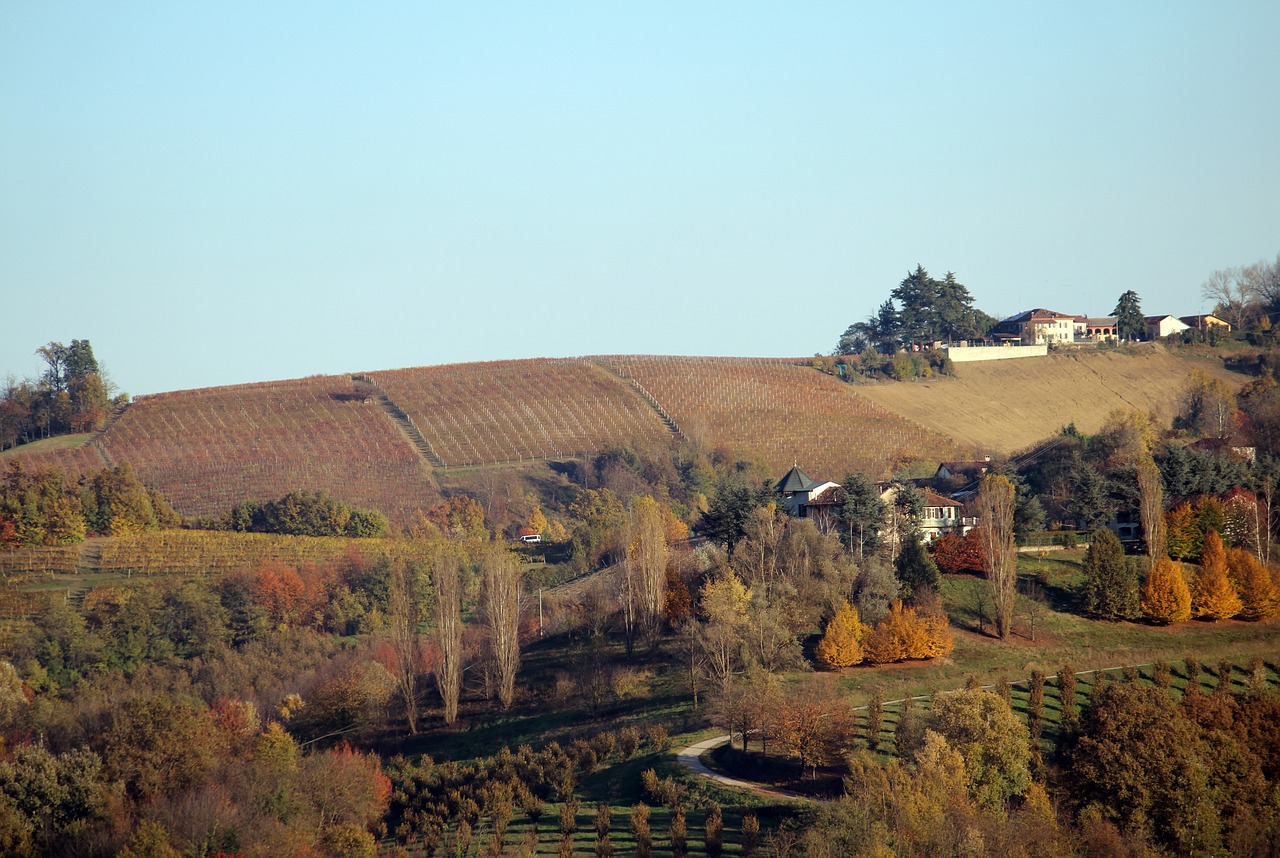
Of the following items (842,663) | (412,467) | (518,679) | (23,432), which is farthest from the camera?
(23,432)

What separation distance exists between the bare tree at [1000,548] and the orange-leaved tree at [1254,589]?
9900 mm

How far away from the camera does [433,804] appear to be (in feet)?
163

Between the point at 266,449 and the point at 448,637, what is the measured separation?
58278 millimetres

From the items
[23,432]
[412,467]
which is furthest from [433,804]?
[23,432]

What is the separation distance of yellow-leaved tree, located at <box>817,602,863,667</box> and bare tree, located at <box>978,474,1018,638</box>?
7312mm

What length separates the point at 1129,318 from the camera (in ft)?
476

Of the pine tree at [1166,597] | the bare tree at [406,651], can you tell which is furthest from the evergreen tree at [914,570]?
the bare tree at [406,651]

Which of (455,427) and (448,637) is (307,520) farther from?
(448,637)

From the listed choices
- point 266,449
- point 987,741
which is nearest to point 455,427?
point 266,449

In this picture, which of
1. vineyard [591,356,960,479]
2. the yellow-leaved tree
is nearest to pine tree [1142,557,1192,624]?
the yellow-leaved tree

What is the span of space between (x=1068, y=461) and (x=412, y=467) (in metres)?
51.3

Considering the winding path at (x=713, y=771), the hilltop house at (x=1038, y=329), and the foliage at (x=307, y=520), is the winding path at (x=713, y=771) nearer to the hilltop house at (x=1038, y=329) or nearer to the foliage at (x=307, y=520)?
the foliage at (x=307, y=520)

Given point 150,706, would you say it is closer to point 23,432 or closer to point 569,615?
point 569,615

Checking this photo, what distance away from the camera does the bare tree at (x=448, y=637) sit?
197ft
